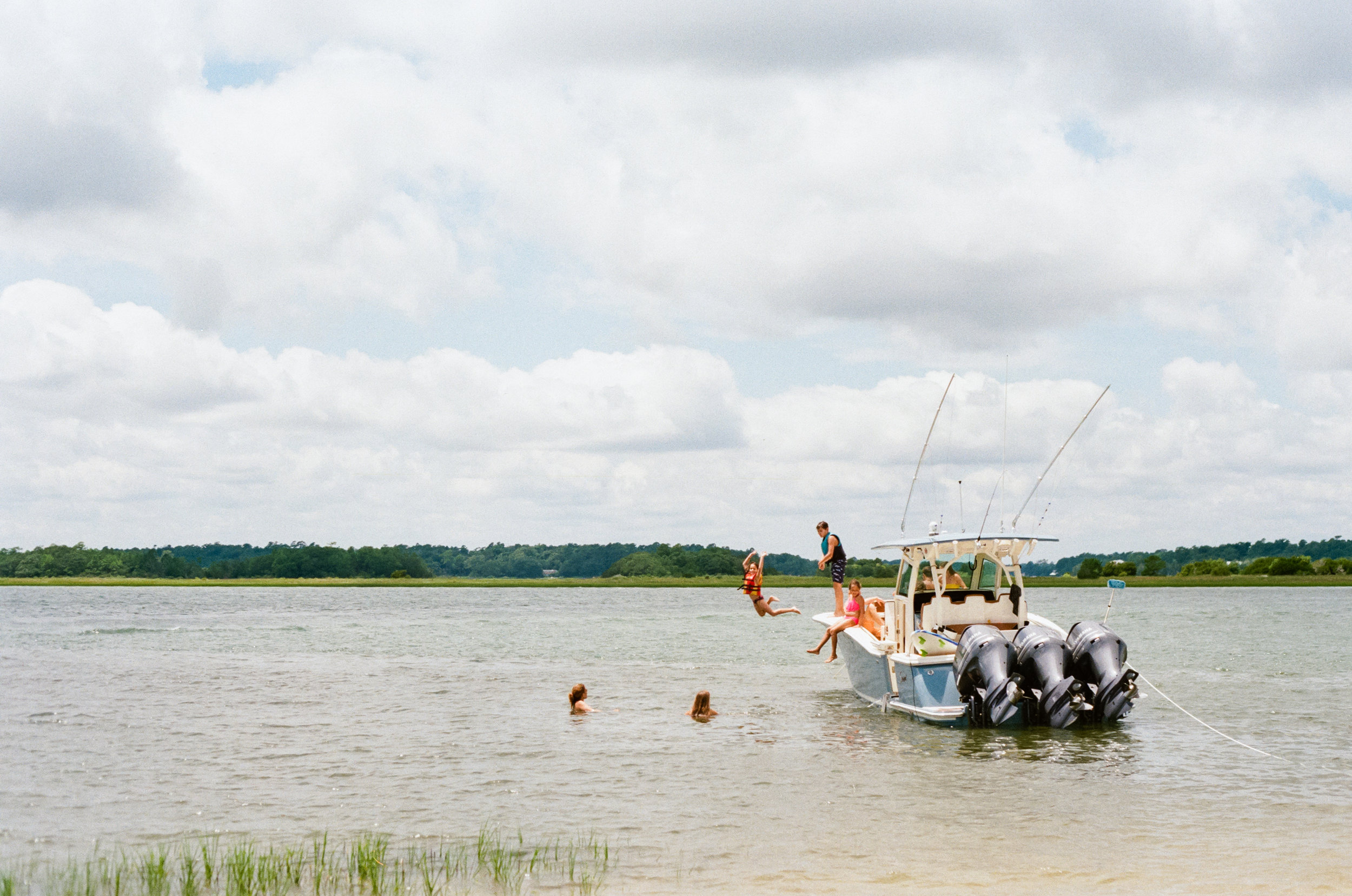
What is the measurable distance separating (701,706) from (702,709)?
7 cm

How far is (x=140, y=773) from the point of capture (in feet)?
55.0

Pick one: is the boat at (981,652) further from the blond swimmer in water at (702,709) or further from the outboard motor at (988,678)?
the blond swimmer in water at (702,709)

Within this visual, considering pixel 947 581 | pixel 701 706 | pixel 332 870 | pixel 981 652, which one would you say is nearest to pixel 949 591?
pixel 947 581

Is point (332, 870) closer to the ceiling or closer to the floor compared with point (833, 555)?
closer to the floor

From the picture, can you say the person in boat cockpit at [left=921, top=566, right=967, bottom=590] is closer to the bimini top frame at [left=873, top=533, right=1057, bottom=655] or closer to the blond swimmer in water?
the bimini top frame at [left=873, top=533, right=1057, bottom=655]

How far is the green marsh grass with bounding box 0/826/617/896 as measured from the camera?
9852mm

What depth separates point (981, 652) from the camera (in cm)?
1834

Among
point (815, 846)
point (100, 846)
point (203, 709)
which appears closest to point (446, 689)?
point (203, 709)

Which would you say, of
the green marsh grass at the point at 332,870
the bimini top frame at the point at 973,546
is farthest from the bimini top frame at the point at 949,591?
the green marsh grass at the point at 332,870

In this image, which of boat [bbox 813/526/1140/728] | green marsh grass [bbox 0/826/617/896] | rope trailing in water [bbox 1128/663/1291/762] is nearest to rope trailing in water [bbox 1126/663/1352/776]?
rope trailing in water [bbox 1128/663/1291/762]

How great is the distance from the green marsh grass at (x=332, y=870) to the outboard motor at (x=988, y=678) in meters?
8.44

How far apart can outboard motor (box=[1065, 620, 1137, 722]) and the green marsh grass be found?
10609mm

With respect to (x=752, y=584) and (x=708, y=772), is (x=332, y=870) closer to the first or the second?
(x=708, y=772)

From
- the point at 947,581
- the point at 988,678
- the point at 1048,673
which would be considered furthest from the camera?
the point at 947,581
